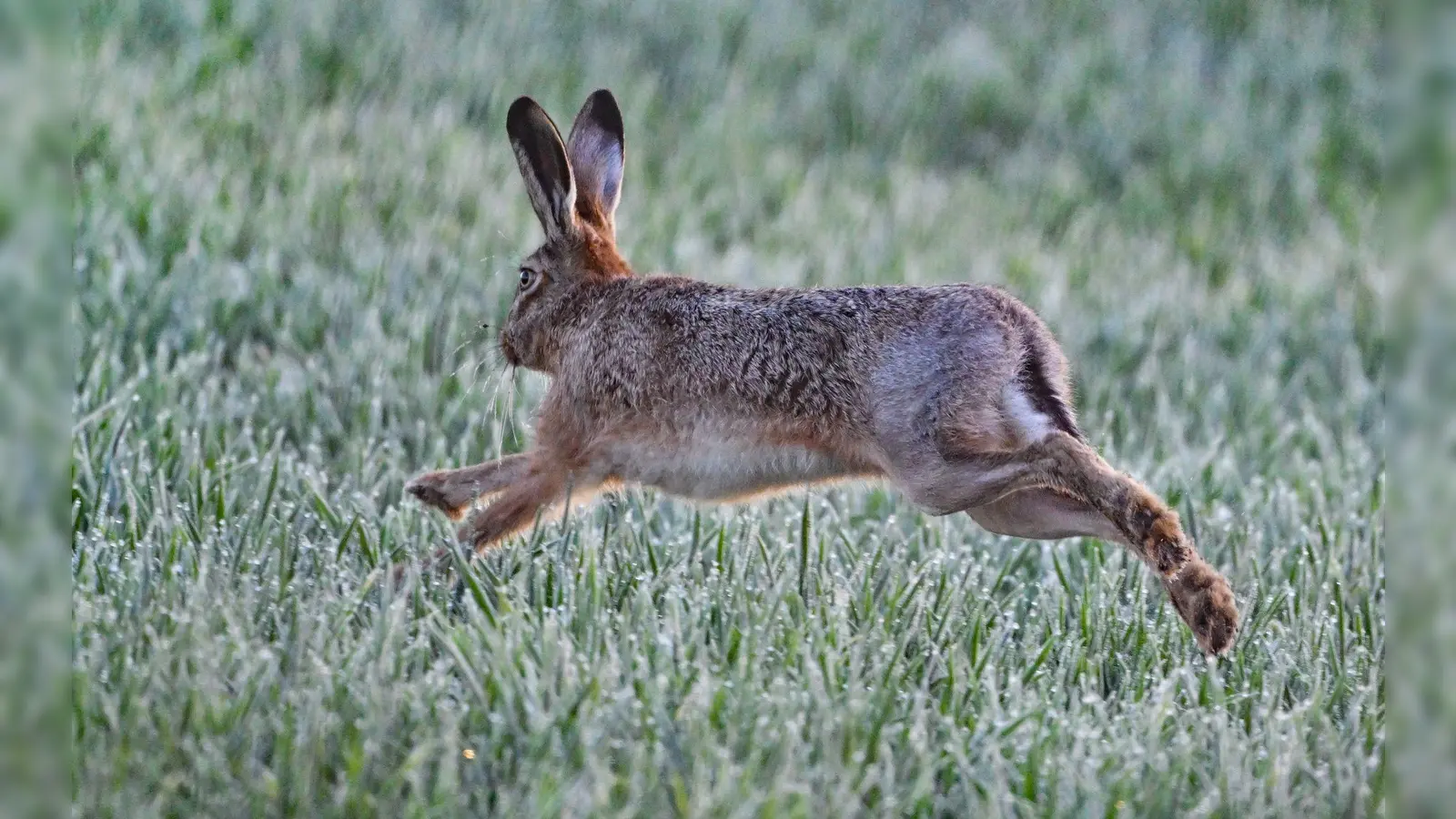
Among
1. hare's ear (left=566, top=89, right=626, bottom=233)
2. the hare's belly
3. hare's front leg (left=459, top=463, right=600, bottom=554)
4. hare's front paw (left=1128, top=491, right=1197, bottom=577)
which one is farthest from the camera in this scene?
hare's ear (left=566, top=89, right=626, bottom=233)

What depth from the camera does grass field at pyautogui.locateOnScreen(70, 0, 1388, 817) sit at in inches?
113

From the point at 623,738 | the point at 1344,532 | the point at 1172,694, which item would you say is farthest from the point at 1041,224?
the point at 623,738

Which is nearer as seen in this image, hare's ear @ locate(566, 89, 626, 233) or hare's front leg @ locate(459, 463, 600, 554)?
hare's front leg @ locate(459, 463, 600, 554)

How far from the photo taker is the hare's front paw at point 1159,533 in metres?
3.42

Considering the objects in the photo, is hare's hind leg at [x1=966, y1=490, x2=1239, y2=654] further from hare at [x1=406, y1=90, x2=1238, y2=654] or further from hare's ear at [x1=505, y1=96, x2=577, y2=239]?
hare's ear at [x1=505, y1=96, x2=577, y2=239]

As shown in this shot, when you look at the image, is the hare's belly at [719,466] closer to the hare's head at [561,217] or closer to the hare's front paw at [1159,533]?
the hare's head at [561,217]

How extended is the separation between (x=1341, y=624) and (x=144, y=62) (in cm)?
619

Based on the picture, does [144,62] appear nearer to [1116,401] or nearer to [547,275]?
[547,275]

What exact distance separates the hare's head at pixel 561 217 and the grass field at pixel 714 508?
0.36m

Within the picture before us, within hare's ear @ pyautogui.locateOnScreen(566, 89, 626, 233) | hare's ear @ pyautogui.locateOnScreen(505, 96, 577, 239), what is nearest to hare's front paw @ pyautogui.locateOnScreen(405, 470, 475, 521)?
hare's ear @ pyautogui.locateOnScreen(505, 96, 577, 239)

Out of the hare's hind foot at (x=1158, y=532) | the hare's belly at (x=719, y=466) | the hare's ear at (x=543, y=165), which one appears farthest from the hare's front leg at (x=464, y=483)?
the hare's hind foot at (x=1158, y=532)

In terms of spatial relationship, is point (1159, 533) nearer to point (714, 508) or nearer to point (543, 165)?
point (714, 508)

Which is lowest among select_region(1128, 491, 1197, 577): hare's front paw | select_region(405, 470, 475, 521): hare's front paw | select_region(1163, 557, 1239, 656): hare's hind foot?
select_region(405, 470, 475, 521): hare's front paw

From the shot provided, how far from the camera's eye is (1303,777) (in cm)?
298
